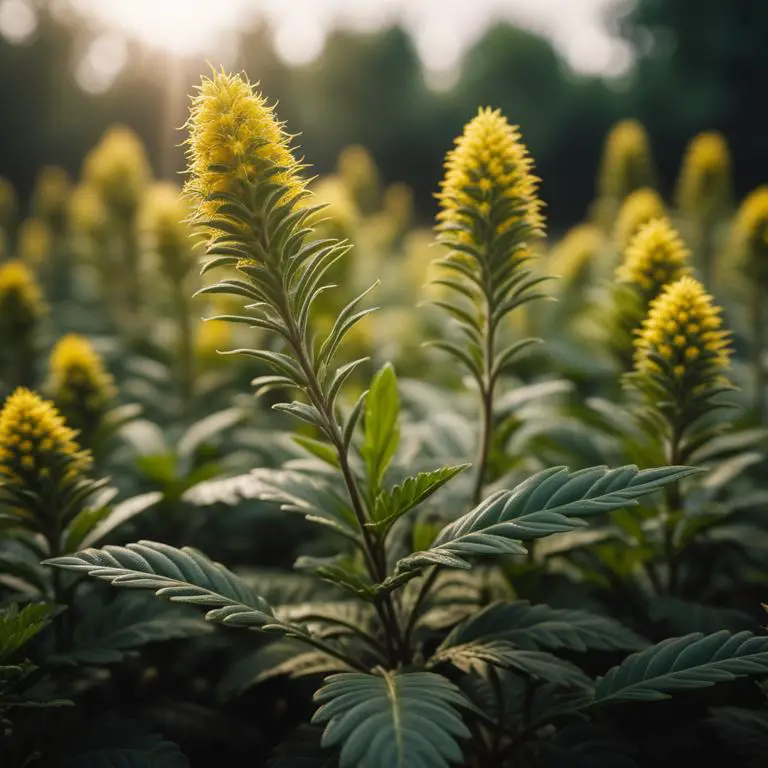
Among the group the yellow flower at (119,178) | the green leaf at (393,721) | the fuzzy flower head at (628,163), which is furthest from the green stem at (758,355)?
the yellow flower at (119,178)

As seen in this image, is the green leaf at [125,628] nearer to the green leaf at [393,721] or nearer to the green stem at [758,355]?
the green leaf at [393,721]

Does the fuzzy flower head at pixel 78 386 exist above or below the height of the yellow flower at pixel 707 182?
below

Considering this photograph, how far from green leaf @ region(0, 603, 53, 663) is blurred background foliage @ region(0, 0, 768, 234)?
19034 mm

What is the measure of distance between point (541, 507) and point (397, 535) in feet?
2.28

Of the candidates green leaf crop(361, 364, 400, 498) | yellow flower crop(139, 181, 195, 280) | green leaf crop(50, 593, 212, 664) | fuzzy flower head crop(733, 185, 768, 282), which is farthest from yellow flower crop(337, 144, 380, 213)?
green leaf crop(50, 593, 212, 664)

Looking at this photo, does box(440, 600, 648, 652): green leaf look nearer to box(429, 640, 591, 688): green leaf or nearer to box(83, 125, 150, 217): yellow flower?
box(429, 640, 591, 688): green leaf

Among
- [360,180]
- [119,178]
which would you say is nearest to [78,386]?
[119,178]

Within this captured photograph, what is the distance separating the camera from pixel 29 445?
2123 millimetres

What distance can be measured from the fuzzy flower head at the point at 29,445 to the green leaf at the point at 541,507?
1.17 meters

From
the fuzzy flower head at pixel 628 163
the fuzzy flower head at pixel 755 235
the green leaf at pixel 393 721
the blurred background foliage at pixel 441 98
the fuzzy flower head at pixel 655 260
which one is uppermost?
the blurred background foliage at pixel 441 98

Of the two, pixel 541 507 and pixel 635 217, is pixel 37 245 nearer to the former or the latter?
pixel 635 217

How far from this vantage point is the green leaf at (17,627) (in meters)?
1.83

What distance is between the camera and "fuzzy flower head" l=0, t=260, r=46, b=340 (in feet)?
12.0

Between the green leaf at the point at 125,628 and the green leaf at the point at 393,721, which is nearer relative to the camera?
the green leaf at the point at 393,721
